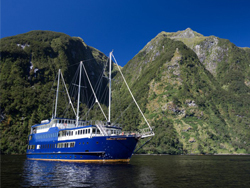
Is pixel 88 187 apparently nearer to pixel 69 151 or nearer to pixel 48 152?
pixel 69 151

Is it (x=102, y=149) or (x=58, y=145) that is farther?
(x=58, y=145)

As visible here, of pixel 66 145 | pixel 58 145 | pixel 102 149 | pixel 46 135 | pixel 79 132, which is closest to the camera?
pixel 102 149

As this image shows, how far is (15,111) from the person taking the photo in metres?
185

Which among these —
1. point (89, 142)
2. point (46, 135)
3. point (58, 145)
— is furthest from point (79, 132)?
point (46, 135)

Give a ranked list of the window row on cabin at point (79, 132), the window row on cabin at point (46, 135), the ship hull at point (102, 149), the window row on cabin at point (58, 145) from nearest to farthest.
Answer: the ship hull at point (102, 149), the window row on cabin at point (79, 132), the window row on cabin at point (58, 145), the window row on cabin at point (46, 135)

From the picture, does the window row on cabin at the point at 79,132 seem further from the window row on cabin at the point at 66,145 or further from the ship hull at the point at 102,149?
the window row on cabin at the point at 66,145

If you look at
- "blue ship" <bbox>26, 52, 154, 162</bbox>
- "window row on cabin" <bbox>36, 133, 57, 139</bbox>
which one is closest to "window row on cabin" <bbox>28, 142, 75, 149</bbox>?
"blue ship" <bbox>26, 52, 154, 162</bbox>

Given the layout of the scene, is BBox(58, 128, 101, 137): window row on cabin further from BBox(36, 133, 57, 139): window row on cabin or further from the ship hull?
BBox(36, 133, 57, 139): window row on cabin

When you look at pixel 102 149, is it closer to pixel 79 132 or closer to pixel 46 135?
pixel 79 132

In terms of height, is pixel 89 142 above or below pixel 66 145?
above

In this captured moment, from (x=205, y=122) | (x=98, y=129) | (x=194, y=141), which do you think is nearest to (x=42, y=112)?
(x=194, y=141)

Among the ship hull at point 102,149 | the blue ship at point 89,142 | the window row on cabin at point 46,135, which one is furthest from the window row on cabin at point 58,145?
the window row on cabin at point 46,135

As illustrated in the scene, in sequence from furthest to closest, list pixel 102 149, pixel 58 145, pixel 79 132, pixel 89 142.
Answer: pixel 58 145
pixel 79 132
pixel 89 142
pixel 102 149

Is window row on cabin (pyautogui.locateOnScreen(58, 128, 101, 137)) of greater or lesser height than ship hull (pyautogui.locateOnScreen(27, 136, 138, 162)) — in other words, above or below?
above
